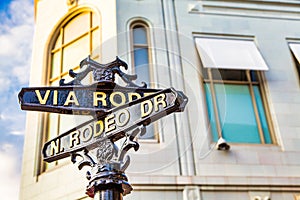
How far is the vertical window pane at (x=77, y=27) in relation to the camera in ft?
39.0

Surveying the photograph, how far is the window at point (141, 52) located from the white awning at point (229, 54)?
1427mm

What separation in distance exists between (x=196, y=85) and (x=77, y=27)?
14.0ft

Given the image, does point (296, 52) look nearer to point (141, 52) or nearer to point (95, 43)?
point (141, 52)

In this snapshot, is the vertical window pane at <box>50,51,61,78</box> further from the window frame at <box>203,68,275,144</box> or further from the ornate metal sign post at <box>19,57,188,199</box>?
the ornate metal sign post at <box>19,57,188,199</box>

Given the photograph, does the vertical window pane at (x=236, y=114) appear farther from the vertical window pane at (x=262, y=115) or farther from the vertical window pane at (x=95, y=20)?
the vertical window pane at (x=95, y=20)

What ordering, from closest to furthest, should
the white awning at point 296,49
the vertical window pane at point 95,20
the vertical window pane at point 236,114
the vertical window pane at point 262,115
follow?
1. the vertical window pane at point 236,114
2. the vertical window pane at point 262,115
3. the white awning at point 296,49
4. the vertical window pane at point 95,20

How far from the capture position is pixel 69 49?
468 inches

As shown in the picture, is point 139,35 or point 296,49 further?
point 296,49

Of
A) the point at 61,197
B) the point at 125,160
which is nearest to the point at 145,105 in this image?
the point at 125,160

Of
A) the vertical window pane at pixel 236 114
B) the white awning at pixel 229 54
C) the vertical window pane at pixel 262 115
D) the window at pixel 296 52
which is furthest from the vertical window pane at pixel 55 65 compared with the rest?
the window at pixel 296 52

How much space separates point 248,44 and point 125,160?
855 cm

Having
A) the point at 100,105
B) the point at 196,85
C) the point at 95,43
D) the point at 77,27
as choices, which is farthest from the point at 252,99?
the point at 100,105

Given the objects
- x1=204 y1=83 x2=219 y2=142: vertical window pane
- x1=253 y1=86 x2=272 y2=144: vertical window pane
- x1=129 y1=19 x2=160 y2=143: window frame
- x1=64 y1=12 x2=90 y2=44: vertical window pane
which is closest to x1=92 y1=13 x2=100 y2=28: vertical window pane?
x1=64 y1=12 x2=90 y2=44: vertical window pane

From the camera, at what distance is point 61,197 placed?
9281 mm
